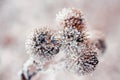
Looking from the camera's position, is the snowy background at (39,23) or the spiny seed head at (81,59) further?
the snowy background at (39,23)

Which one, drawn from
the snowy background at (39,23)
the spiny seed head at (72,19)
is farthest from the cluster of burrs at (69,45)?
the snowy background at (39,23)

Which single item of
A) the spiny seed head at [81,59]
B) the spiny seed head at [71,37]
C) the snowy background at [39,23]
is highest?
the snowy background at [39,23]

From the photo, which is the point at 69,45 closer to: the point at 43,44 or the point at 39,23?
the point at 43,44

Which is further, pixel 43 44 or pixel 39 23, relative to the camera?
pixel 39 23

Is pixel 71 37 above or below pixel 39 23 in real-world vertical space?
below

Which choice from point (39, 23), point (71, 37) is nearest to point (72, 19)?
point (71, 37)

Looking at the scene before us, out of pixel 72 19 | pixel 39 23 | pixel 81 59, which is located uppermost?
pixel 39 23

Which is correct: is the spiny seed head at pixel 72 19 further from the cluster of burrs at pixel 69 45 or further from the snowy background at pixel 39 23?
the snowy background at pixel 39 23

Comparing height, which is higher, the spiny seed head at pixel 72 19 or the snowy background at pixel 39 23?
the snowy background at pixel 39 23
